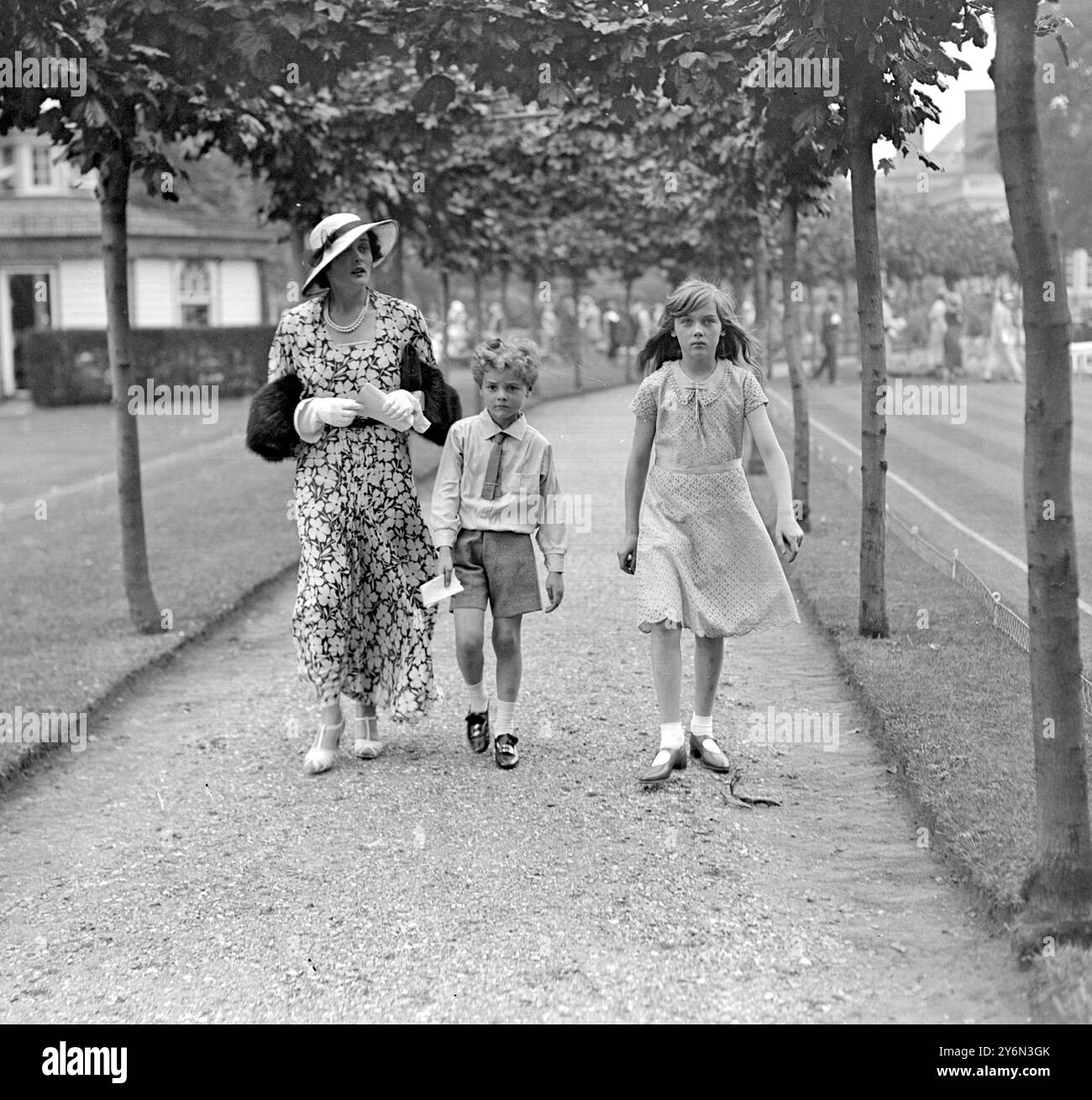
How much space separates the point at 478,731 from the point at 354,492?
1072 millimetres

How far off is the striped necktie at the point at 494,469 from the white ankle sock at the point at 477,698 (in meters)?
0.77

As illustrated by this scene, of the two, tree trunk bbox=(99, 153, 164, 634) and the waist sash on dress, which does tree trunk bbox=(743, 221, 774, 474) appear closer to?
tree trunk bbox=(99, 153, 164, 634)

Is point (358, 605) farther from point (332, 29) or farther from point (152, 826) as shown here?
point (332, 29)

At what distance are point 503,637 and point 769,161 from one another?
5.56 metres

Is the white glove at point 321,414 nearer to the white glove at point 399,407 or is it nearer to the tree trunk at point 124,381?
the white glove at point 399,407

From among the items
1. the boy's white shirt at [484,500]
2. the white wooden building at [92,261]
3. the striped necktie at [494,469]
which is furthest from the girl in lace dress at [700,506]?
the white wooden building at [92,261]

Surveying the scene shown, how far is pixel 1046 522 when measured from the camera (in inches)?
182

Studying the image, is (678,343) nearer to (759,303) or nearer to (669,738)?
(669,738)

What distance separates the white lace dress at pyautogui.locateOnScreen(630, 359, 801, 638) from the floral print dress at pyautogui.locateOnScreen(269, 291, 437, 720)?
2.95 feet

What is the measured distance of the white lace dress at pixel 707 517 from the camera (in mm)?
6465

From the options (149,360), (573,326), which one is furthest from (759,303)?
(149,360)

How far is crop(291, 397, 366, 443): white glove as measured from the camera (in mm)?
6418

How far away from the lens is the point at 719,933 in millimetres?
4805

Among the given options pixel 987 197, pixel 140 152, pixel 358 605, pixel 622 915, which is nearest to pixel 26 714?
pixel 358 605
